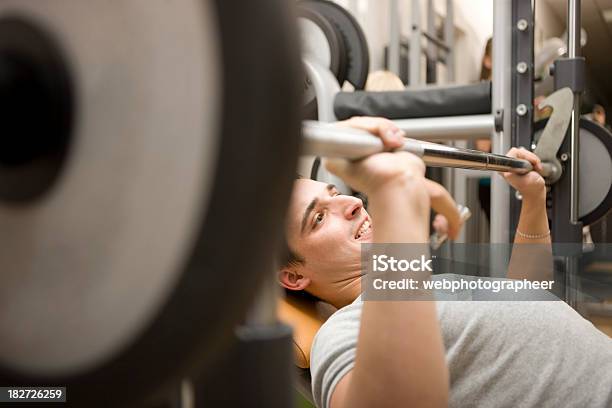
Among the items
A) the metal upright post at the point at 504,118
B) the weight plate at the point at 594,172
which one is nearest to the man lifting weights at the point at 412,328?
the metal upright post at the point at 504,118

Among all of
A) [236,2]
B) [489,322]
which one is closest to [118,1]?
[236,2]

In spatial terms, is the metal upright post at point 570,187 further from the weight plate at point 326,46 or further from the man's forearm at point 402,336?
the man's forearm at point 402,336

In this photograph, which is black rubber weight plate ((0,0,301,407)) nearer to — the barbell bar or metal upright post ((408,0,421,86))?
the barbell bar

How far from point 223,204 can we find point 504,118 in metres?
1.12

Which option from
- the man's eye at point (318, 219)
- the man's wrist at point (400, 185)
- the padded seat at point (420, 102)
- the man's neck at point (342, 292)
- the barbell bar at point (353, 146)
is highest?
the padded seat at point (420, 102)

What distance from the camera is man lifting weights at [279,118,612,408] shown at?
49cm

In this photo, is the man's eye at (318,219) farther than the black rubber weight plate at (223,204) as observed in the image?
Yes

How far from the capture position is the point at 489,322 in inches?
31.0

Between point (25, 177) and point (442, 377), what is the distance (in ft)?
1.27

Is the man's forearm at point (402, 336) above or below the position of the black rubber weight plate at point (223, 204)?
below

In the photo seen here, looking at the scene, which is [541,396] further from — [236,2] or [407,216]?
[236,2]

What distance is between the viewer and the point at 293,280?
103 cm

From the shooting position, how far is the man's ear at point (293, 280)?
1.01 metres

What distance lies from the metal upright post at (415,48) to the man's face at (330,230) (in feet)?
4.78
